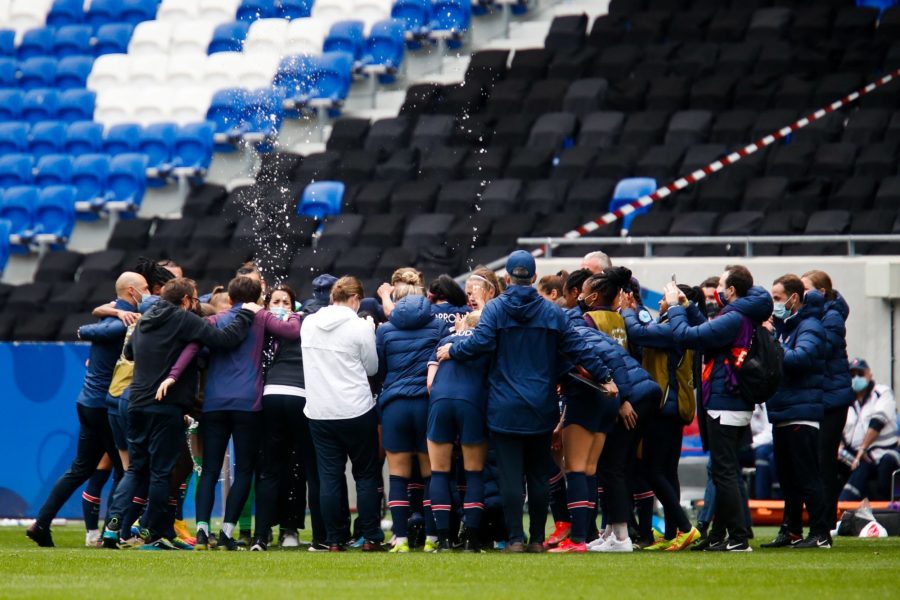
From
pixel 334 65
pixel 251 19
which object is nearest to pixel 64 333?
pixel 334 65

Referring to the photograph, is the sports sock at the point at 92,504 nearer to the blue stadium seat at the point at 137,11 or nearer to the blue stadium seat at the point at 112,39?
the blue stadium seat at the point at 112,39

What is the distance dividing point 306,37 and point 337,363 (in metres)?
13.9

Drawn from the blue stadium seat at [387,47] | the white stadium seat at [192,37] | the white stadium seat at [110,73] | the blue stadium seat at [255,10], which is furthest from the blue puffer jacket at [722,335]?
the white stadium seat at [110,73]

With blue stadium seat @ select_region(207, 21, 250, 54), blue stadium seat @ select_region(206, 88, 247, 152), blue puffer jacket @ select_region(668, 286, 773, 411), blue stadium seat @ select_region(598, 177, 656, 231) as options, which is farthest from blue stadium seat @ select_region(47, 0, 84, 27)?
blue puffer jacket @ select_region(668, 286, 773, 411)

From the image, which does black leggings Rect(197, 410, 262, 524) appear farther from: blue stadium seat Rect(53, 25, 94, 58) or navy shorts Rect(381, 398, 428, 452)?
blue stadium seat Rect(53, 25, 94, 58)

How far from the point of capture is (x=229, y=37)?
2506 centimetres

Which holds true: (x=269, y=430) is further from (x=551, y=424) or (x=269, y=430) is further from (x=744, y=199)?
(x=744, y=199)

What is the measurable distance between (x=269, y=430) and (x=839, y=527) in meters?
4.97

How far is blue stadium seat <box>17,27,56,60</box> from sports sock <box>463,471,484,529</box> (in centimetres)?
1796

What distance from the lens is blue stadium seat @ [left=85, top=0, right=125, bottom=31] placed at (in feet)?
88.1

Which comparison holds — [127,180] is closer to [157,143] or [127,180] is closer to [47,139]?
[157,143]

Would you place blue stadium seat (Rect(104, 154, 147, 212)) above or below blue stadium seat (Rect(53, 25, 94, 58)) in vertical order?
below

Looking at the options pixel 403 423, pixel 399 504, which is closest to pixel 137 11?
pixel 403 423

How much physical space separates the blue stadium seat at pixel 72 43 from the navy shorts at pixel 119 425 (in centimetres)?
1581
